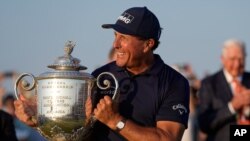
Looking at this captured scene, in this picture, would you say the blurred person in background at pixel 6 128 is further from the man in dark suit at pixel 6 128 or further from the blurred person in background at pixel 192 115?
the blurred person in background at pixel 192 115

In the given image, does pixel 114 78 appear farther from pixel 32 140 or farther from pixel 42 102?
pixel 32 140

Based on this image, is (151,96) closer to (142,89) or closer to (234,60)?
(142,89)

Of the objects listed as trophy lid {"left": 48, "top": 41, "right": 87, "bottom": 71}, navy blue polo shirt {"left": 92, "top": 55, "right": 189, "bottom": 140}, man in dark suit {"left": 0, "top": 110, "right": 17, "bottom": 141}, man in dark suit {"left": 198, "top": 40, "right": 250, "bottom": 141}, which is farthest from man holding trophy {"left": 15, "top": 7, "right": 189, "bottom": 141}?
man in dark suit {"left": 198, "top": 40, "right": 250, "bottom": 141}

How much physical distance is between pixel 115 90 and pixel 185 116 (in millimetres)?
619

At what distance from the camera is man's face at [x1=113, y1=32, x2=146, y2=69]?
6.74 meters

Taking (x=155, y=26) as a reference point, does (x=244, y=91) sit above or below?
below

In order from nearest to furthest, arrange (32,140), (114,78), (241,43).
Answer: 1. (114,78)
2. (241,43)
3. (32,140)

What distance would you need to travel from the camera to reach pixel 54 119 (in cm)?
653

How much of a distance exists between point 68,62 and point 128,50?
1.38 ft

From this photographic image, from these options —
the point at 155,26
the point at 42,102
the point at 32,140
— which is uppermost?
the point at 155,26

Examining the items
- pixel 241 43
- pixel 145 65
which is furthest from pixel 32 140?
pixel 145 65

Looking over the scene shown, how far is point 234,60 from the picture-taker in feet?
31.4

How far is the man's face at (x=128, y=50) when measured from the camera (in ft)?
22.1

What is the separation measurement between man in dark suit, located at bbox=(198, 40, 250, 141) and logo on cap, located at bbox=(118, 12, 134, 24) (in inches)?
98.8
